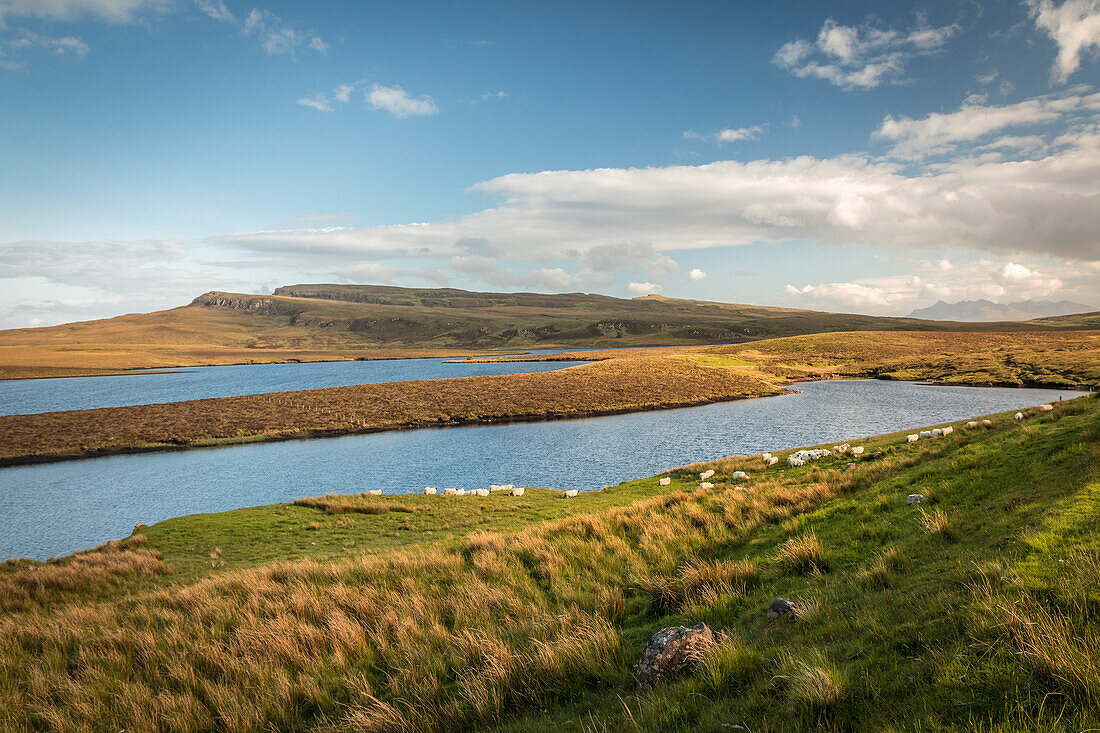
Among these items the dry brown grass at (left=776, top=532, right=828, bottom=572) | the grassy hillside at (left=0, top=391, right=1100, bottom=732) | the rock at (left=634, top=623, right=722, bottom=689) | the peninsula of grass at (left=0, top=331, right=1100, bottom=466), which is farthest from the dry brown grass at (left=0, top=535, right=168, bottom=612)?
the peninsula of grass at (left=0, top=331, right=1100, bottom=466)

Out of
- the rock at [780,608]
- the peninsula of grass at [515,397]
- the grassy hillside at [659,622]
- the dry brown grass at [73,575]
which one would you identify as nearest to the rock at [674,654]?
the grassy hillside at [659,622]

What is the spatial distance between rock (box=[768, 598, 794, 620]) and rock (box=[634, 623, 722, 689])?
3.18 ft

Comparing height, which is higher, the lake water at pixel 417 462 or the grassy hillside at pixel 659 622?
the grassy hillside at pixel 659 622

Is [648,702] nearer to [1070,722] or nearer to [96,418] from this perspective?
[1070,722]

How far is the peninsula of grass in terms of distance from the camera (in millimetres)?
Answer: 46844

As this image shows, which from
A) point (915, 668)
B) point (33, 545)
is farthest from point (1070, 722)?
point (33, 545)

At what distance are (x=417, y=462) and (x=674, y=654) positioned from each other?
114 feet

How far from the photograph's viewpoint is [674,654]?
224 inches

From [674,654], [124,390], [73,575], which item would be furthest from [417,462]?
[124,390]

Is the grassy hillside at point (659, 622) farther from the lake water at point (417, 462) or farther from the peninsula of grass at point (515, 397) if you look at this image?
the peninsula of grass at point (515, 397)

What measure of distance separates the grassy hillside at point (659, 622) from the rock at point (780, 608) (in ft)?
0.56

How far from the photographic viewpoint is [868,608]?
5762 millimetres

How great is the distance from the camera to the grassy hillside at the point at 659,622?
166 inches

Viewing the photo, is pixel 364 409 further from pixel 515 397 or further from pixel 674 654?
pixel 674 654
